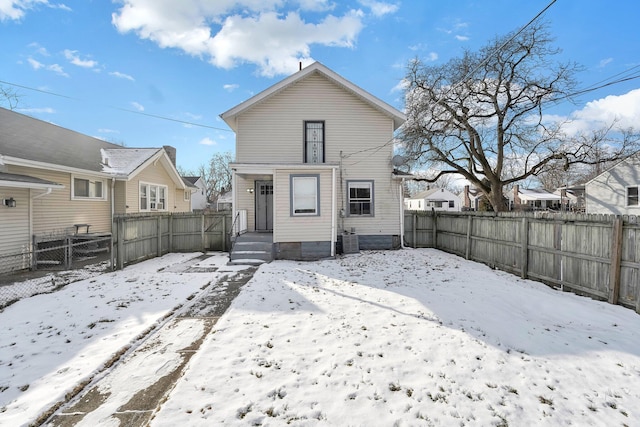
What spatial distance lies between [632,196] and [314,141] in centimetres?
2123

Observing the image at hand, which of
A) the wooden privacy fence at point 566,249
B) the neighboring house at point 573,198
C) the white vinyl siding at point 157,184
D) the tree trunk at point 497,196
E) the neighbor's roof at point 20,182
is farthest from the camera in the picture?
the neighboring house at point 573,198

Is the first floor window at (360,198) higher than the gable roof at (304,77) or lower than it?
lower

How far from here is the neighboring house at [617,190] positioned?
18.2 metres

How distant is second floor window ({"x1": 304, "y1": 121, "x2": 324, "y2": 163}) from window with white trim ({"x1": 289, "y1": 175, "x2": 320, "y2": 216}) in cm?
218

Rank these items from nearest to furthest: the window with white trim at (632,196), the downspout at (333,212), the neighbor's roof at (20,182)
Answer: the neighbor's roof at (20,182) < the downspout at (333,212) < the window with white trim at (632,196)

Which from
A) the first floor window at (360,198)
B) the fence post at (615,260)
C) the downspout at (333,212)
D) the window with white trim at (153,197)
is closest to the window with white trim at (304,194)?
the downspout at (333,212)

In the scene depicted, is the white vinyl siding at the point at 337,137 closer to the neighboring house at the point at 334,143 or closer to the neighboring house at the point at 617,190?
the neighboring house at the point at 334,143

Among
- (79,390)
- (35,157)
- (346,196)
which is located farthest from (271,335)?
(35,157)

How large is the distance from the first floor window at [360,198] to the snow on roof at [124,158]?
10.1m

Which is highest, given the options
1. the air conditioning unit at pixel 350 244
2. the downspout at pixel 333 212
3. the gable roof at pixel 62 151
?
the gable roof at pixel 62 151

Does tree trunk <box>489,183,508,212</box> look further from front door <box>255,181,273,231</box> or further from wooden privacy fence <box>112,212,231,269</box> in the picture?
wooden privacy fence <box>112,212,231,269</box>

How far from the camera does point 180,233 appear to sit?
12.4 m

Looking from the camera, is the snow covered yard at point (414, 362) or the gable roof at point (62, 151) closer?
the snow covered yard at point (414, 362)

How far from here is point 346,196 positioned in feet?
39.5
